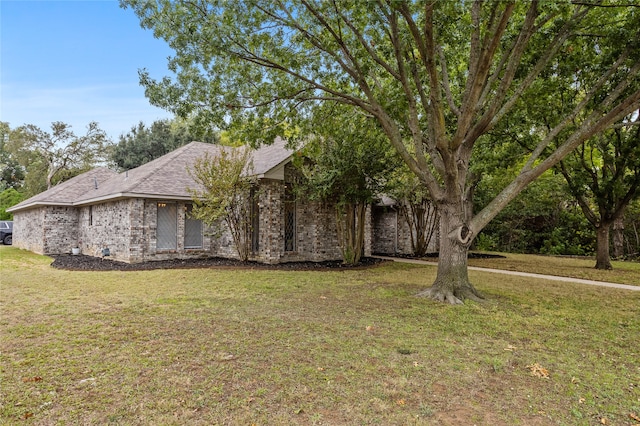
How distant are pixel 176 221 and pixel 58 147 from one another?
26525mm

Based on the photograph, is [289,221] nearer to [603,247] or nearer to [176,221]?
[176,221]

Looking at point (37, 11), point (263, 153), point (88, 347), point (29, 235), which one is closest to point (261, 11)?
point (37, 11)

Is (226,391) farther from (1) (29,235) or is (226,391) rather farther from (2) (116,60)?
(1) (29,235)

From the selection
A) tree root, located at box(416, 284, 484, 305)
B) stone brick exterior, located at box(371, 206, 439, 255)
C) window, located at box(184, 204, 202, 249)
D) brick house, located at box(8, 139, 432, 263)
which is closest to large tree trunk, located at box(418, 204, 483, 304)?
tree root, located at box(416, 284, 484, 305)

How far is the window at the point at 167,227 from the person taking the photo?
13.5 m

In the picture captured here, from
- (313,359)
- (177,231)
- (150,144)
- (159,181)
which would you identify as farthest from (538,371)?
(150,144)

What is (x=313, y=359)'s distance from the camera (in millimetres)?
4078

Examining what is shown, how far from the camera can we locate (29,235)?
19.1 m

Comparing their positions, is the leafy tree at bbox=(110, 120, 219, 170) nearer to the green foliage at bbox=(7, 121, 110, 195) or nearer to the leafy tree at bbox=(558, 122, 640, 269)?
the green foliage at bbox=(7, 121, 110, 195)

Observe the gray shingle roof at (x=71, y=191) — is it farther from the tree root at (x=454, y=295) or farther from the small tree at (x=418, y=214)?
the tree root at (x=454, y=295)

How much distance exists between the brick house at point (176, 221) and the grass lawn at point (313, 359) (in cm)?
532

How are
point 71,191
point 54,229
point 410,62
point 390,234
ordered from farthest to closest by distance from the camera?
point 390,234 → point 71,191 → point 54,229 → point 410,62

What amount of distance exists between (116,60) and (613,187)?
53.3 feet

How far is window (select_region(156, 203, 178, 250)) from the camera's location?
1348 centimetres
